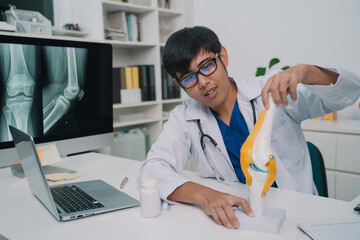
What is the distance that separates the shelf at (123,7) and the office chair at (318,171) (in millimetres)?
1998

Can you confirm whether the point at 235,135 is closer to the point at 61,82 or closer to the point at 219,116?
the point at 219,116

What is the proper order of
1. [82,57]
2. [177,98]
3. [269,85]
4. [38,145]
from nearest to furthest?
[269,85] < [38,145] < [82,57] < [177,98]

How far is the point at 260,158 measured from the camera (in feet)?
2.78

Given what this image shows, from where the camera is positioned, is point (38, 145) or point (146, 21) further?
point (146, 21)

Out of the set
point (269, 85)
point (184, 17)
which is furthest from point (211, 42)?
point (184, 17)

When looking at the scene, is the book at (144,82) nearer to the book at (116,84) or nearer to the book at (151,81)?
the book at (151,81)

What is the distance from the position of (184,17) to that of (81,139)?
7.21ft

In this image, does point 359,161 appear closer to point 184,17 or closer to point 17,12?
point 184,17

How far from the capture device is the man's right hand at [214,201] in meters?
0.87

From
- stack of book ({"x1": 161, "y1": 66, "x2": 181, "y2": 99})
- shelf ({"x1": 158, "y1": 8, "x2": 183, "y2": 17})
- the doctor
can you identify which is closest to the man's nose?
the doctor

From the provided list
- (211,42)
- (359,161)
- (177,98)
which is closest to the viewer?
(211,42)

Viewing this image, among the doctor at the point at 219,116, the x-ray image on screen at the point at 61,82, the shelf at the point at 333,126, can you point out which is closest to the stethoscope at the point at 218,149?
the doctor at the point at 219,116

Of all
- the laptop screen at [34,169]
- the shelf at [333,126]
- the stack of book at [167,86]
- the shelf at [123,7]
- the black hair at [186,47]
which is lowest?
the shelf at [333,126]

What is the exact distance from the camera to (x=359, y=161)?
2.16m
